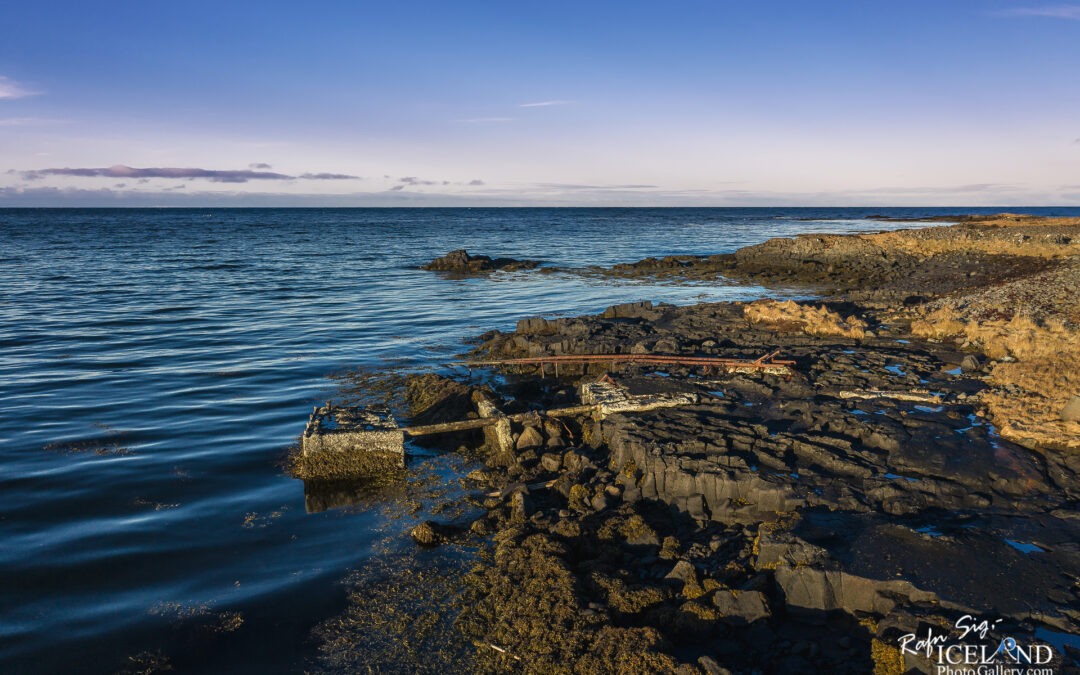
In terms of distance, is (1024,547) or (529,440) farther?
(529,440)

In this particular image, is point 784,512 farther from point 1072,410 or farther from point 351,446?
point 351,446

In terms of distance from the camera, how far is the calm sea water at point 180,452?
240 inches

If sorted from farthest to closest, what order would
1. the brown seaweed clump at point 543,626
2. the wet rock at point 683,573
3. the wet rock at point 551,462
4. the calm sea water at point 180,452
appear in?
1. the wet rock at point 551,462
2. the calm sea water at point 180,452
3. the wet rock at point 683,573
4. the brown seaweed clump at point 543,626

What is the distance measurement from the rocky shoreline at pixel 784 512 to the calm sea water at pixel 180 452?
1914 millimetres

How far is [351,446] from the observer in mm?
9062

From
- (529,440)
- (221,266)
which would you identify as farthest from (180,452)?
(221,266)

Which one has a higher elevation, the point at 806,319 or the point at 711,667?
the point at 806,319

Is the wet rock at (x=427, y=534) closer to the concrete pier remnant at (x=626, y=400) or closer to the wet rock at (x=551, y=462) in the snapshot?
the wet rock at (x=551, y=462)

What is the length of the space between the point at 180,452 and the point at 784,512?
9.13 meters

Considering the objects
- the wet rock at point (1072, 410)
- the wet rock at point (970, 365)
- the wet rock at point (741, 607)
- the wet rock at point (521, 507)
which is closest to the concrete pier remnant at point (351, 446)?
the wet rock at point (521, 507)

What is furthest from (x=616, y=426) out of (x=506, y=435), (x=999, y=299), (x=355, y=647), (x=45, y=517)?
(x=999, y=299)

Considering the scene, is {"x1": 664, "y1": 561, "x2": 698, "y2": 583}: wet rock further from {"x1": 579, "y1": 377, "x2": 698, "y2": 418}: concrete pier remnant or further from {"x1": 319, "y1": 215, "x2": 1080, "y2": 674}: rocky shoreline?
{"x1": 579, "y1": 377, "x2": 698, "y2": 418}: concrete pier remnant

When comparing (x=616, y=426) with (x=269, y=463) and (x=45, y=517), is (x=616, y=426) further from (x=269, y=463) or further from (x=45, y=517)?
(x=45, y=517)

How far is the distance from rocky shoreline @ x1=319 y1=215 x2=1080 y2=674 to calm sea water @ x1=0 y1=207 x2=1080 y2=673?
1914mm
